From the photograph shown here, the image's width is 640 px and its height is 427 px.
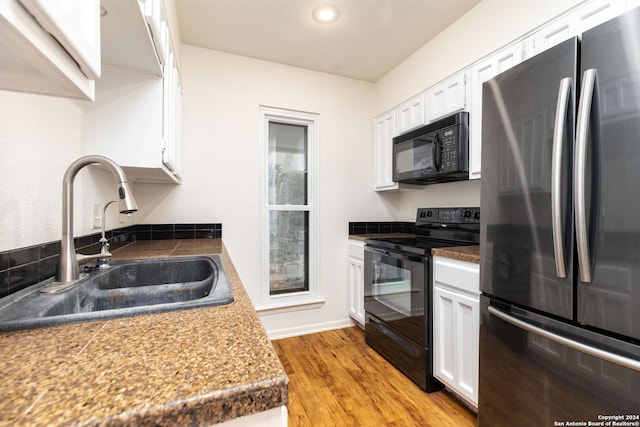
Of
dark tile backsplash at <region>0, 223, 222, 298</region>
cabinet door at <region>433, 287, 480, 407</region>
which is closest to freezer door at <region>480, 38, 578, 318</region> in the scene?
cabinet door at <region>433, 287, 480, 407</region>

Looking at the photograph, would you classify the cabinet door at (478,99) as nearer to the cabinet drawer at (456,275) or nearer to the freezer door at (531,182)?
the freezer door at (531,182)

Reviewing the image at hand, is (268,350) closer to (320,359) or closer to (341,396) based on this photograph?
(341,396)

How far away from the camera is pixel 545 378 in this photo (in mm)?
1049

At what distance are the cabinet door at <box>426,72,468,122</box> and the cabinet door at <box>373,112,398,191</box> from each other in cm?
47

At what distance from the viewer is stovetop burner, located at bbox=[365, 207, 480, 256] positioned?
1.93 m

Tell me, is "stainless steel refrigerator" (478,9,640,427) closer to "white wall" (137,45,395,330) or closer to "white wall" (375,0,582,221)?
"white wall" (375,0,582,221)

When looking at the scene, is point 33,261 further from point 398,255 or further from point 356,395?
point 398,255

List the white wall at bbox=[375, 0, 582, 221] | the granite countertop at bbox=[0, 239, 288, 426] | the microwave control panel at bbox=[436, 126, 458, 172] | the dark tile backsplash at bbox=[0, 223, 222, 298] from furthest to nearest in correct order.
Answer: the microwave control panel at bbox=[436, 126, 458, 172]
the white wall at bbox=[375, 0, 582, 221]
the dark tile backsplash at bbox=[0, 223, 222, 298]
the granite countertop at bbox=[0, 239, 288, 426]

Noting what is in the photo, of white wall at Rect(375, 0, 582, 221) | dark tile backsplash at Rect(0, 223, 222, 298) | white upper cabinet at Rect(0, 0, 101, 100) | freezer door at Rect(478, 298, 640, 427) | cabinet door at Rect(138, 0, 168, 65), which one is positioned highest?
white wall at Rect(375, 0, 582, 221)

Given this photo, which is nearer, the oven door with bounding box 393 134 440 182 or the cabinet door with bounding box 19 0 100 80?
the cabinet door with bounding box 19 0 100 80

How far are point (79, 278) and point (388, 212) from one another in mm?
2569

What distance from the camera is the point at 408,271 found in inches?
73.8

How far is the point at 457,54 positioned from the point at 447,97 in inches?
12.9

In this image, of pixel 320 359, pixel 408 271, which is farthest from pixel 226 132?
pixel 320 359
